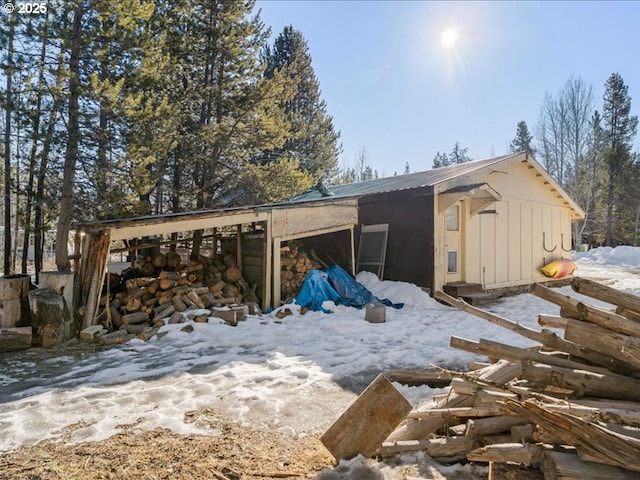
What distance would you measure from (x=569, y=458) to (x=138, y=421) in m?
2.99

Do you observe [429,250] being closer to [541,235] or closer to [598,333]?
[541,235]

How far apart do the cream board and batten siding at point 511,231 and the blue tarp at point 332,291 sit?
1950mm

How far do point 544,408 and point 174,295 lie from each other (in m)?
6.19

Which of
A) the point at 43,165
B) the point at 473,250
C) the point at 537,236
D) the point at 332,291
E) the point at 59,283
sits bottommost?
the point at 332,291

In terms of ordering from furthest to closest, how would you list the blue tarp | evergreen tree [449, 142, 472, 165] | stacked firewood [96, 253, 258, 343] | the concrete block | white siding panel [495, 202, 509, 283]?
evergreen tree [449, 142, 472, 165], white siding panel [495, 202, 509, 283], the blue tarp, the concrete block, stacked firewood [96, 253, 258, 343]

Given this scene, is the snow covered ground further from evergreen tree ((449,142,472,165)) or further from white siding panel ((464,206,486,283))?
evergreen tree ((449,142,472,165))

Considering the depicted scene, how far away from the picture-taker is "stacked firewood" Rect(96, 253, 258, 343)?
20.1ft

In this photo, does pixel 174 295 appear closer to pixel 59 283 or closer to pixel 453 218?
pixel 59 283

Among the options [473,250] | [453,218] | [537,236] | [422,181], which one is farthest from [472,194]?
[537,236]

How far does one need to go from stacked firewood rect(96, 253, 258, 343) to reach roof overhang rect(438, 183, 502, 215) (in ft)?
16.4

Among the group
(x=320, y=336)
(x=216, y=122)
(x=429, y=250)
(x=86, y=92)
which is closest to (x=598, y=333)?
(x=320, y=336)

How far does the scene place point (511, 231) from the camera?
1103 cm

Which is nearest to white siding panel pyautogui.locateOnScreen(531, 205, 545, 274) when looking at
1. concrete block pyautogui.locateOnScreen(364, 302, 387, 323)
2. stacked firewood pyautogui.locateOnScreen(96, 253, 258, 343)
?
concrete block pyautogui.locateOnScreen(364, 302, 387, 323)

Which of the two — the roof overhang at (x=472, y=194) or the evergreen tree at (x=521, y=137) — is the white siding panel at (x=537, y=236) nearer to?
the roof overhang at (x=472, y=194)
